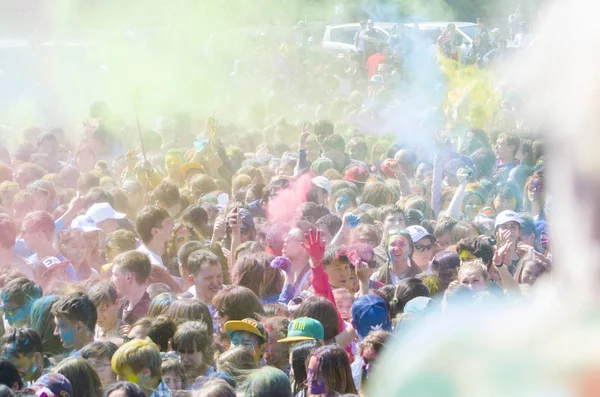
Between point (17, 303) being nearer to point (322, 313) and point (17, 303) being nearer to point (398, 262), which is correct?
point (322, 313)

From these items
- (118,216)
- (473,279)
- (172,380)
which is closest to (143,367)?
(172,380)

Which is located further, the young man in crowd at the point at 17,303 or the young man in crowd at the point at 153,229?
the young man in crowd at the point at 153,229

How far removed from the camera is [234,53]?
18.4 metres

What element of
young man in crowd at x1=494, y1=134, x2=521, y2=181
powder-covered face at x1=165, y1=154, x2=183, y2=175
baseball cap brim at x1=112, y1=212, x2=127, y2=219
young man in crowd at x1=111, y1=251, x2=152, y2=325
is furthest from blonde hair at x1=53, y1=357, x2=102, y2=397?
young man in crowd at x1=494, y1=134, x2=521, y2=181

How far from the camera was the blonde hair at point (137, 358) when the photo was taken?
3922mm

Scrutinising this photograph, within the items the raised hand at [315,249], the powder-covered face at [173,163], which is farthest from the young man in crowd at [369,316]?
the powder-covered face at [173,163]

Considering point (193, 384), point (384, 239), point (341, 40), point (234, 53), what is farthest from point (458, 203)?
point (341, 40)

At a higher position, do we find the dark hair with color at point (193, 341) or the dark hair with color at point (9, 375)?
the dark hair with color at point (9, 375)

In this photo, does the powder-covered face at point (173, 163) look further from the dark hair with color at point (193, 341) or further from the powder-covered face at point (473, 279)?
the dark hair with color at point (193, 341)

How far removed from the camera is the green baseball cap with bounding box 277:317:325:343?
442cm

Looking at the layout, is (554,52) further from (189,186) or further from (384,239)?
(189,186)

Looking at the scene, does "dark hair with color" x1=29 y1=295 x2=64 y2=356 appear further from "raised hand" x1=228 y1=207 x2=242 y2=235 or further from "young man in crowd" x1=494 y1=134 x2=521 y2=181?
"young man in crowd" x1=494 y1=134 x2=521 y2=181

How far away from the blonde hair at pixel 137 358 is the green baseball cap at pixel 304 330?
2.39 ft

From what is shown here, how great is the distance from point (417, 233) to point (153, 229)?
6.12 feet
